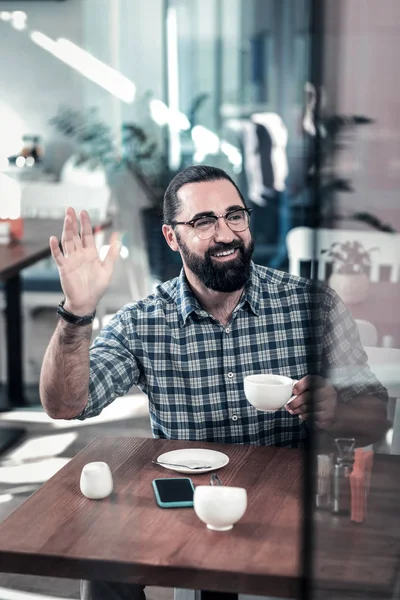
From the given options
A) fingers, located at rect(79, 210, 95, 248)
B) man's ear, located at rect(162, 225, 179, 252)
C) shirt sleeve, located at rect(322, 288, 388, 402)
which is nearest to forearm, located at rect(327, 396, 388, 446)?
shirt sleeve, located at rect(322, 288, 388, 402)

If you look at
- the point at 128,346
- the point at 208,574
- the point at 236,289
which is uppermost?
the point at 236,289

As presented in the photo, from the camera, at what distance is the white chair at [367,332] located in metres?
0.52

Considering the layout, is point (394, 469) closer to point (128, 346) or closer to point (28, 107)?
point (128, 346)

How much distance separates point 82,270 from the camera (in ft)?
4.72

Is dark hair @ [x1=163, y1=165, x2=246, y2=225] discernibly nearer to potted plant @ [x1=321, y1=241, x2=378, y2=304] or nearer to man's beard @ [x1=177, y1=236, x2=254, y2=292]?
man's beard @ [x1=177, y1=236, x2=254, y2=292]

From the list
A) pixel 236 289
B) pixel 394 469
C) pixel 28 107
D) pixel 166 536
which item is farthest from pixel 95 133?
pixel 394 469

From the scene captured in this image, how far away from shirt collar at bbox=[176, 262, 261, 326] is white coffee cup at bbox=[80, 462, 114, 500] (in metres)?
0.49

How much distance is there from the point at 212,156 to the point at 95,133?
88cm

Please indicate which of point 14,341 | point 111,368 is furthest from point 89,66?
point 111,368

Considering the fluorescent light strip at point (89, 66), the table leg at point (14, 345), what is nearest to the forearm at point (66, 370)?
the table leg at point (14, 345)

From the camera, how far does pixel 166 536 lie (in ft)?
3.76

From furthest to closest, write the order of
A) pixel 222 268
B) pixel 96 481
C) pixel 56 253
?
pixel 222 268 < pixel 56 253 < pixel 96 481

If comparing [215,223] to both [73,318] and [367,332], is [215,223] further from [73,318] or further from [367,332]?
[367,332]

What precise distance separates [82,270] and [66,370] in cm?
18
